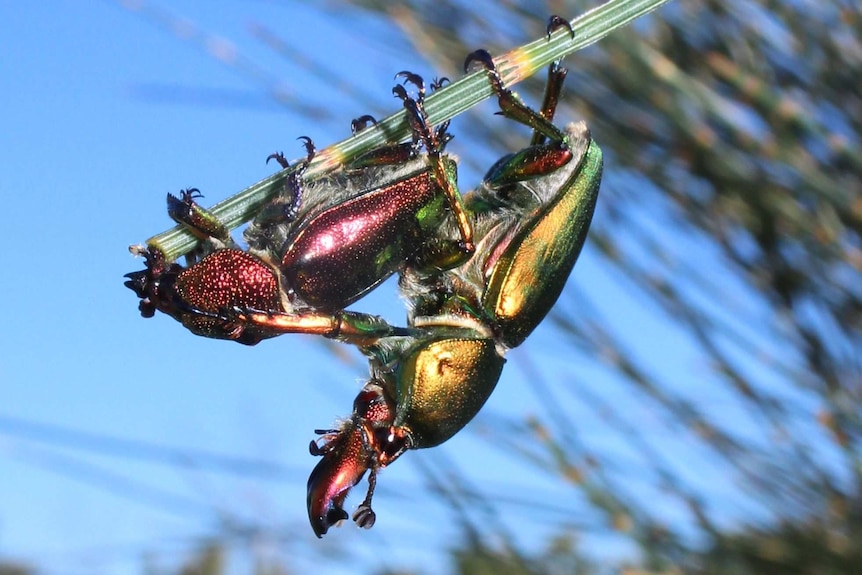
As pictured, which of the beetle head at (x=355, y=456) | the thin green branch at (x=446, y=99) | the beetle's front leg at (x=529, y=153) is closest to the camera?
the thin green branch at (x=446, y=99)

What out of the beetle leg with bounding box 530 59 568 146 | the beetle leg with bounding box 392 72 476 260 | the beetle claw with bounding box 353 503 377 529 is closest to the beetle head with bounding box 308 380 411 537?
the beetle claw with bounding box 353 503 377 529

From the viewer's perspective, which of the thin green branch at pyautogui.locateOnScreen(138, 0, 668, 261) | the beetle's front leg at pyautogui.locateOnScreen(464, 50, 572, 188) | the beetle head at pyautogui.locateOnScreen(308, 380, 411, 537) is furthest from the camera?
the beetle's front leg at pyautogui.locateOnScreen(464, 50, 572, 188)

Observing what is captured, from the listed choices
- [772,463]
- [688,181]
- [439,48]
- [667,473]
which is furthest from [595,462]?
[439,48]

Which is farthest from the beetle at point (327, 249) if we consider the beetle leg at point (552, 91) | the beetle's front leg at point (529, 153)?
the beetle leg at point (552, 91)

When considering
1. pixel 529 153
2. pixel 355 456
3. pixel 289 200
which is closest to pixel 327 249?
pixel 289 200

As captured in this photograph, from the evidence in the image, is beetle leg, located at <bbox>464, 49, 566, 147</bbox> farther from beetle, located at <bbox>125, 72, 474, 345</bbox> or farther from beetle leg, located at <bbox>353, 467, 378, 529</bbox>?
beetle leg, located at <bbox>353, 467, 378, 529</bbox>

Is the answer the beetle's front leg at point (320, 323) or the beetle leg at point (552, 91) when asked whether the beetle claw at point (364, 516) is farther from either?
the beetle leg at point (552, 91)

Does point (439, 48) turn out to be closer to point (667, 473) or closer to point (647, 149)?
point (647, 149)

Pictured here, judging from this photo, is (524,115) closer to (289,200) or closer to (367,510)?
(289,200)
